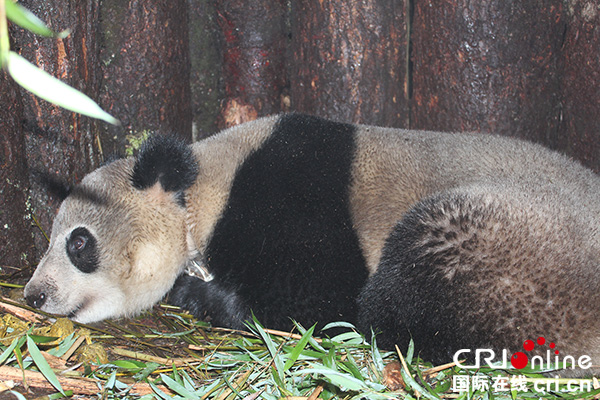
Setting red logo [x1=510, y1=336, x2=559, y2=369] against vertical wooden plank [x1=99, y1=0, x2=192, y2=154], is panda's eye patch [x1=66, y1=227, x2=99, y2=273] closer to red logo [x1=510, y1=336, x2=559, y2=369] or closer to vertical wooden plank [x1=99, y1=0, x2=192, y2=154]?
vertical wooden plank [x1=99, y1=0, x2=192, y2=154]

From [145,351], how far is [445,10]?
10.2 ft

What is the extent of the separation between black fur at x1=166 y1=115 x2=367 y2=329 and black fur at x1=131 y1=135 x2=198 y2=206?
312 mm

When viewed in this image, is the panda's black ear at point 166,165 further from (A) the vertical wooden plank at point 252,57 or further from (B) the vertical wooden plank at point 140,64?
(A) the vertical wooden plank at point 252,57

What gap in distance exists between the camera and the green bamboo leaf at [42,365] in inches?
95.2

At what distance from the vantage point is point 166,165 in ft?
10.8

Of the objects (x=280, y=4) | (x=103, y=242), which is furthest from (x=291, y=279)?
(x=280, y=4)

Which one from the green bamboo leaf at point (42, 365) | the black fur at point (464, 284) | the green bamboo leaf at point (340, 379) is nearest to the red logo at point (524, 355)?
the black fur at point (464, 284)

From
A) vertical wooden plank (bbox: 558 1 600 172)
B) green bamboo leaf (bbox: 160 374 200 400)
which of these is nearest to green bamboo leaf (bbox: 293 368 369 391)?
green bamboo leaf (bbox: 160 374 200 400)

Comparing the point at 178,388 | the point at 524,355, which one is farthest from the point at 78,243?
→ the point at 524,355

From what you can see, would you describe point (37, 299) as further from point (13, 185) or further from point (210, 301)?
point (210, 301)

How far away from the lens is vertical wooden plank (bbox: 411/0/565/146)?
3910 mm

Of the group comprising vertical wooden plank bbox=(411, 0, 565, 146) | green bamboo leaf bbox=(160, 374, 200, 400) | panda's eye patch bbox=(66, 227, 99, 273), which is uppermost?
→ vertical wooden plank bbox=(411, 0, 565, 146)

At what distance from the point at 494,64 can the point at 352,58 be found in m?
1.05

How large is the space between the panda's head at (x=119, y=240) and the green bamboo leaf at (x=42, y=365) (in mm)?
600
